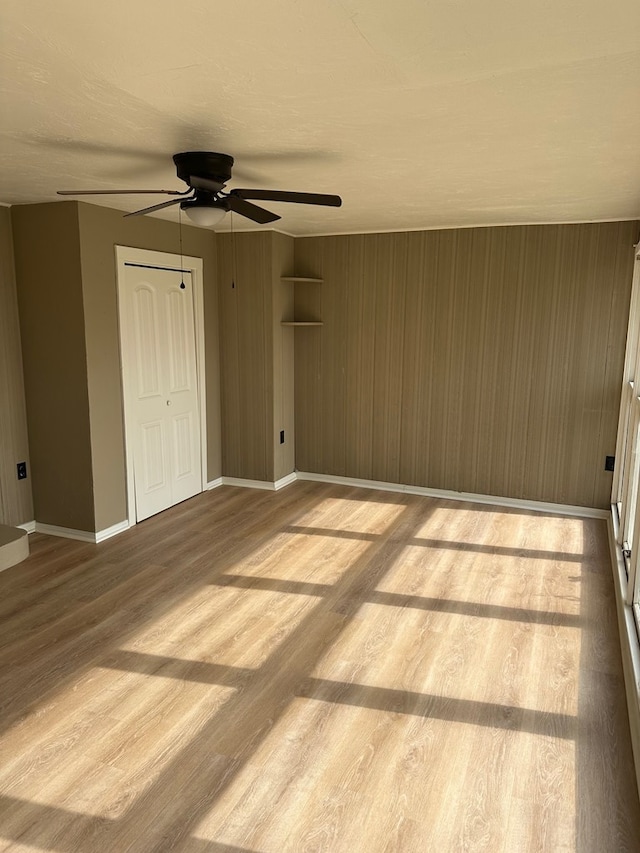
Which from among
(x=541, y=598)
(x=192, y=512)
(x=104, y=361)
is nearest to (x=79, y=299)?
(x=104, y=361)

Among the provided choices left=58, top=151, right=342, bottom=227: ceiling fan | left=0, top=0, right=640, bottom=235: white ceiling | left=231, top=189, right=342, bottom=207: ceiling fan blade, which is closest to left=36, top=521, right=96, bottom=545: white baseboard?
left=0, top=0, right=640, bottom=235: white ceiling

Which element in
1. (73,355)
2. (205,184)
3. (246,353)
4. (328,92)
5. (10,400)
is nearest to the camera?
(328,92)

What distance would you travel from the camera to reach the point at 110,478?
14.1 feet

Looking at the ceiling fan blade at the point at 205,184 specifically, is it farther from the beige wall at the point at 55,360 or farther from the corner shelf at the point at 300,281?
the corner shelf at the point at 300,281

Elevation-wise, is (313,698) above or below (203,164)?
below

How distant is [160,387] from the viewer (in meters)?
4.76

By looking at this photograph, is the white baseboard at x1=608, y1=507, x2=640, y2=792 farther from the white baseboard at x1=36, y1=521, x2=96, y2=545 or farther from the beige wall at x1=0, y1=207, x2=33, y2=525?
the beige wall at x1=0, y1=207, x2=33, y2=525

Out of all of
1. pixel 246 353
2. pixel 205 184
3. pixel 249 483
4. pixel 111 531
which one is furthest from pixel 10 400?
pixel 205 184

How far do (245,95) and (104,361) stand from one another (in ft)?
8.54

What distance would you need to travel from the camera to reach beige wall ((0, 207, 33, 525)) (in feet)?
13.3

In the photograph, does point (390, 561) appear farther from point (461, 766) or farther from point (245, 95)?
point (245, 95)

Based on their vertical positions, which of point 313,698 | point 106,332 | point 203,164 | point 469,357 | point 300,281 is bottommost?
point 313,698

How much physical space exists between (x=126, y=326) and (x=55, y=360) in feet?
1.76

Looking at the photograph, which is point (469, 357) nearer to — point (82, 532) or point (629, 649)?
point (629, 649)
